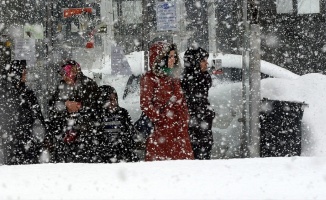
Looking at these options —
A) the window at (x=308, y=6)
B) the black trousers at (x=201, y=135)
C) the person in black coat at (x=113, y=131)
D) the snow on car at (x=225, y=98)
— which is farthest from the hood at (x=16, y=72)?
the window at (x=308, y=6)

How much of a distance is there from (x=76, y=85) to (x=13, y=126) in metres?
0.78

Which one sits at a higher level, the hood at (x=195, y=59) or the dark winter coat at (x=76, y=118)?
the hood at (x=195, y=59)

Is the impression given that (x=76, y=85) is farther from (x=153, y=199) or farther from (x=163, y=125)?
(x=153, y=199)

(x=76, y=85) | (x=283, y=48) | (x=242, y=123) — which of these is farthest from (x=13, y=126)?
(x=283, y=48)

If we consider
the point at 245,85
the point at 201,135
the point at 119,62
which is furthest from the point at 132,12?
the point at 201,135

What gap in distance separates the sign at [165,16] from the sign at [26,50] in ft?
4.49

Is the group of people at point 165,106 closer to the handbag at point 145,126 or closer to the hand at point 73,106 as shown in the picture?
the handbag at point 145,126

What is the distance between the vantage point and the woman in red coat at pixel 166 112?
4.98 m

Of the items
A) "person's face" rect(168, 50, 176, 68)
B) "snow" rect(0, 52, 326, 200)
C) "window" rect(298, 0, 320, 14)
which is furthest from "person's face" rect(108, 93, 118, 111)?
"window" rect(298, 0, 320, 14)

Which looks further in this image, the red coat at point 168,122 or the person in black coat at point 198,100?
the person in black coat at point 198,100

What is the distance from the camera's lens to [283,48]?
13.6 meters

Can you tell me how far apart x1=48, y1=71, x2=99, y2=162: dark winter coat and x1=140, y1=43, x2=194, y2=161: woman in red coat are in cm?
67

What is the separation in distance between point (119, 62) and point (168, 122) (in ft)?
5.00

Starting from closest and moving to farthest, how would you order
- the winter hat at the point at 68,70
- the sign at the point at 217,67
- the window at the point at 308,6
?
the winter hat at the point at 68,70, the sign at the point at 217,67, the window at the point at 308,6
